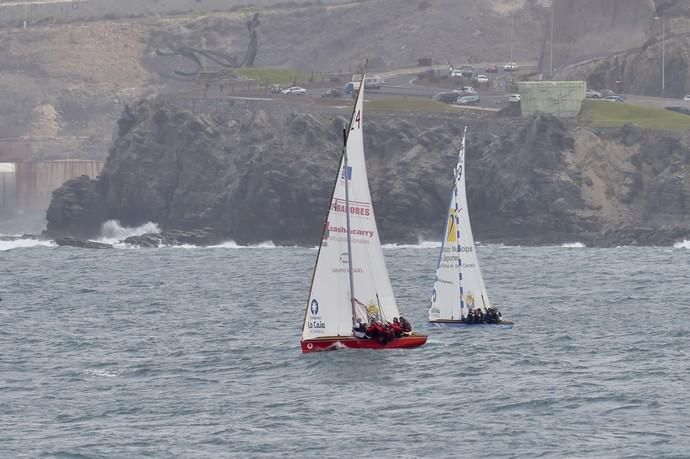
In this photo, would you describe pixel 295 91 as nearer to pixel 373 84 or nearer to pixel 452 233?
pixel 373 84

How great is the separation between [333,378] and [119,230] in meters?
96.9

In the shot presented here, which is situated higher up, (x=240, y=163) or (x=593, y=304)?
(x=240, y=163)

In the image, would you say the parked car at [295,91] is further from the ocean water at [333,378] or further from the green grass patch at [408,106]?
the ocean water at [333,378]

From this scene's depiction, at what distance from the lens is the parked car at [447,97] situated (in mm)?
174500

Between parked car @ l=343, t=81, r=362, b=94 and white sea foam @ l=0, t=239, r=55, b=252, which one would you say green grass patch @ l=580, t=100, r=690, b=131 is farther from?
white sea foam @ l=0, t=239, r=55, b=252

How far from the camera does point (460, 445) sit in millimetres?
53906

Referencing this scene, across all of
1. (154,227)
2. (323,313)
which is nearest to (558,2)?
(154,227)

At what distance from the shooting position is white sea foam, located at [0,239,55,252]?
6009 inches

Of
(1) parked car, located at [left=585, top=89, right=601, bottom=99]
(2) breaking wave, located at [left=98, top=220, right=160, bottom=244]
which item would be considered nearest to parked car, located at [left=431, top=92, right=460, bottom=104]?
(1) parked car, located at [left=585, top=89, right=601, bottom=99]

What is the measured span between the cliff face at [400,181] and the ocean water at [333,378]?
4017 cm

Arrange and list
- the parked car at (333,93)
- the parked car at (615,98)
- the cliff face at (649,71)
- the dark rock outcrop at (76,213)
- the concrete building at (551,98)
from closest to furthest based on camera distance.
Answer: the dark rock outcrop at (76,213)
the concrete building at (551,98)
the parked car at (615,98)
the parked car at (333,93)
the cliff face at (649,71)

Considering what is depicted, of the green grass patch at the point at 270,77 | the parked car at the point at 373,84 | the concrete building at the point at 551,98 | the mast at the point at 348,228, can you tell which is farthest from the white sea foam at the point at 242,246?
the mast at the point at 348,228

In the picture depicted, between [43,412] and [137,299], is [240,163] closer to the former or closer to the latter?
[137,299]

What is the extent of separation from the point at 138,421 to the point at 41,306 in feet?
128
